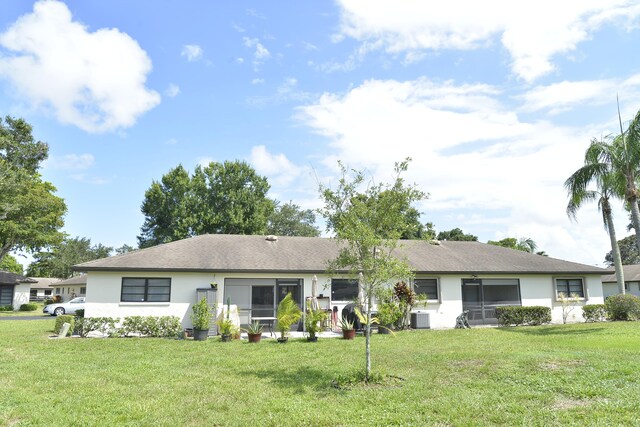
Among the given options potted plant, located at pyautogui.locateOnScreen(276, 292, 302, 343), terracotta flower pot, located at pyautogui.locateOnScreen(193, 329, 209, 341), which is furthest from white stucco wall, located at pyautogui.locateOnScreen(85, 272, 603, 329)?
terracotta flower pot, located at pyautogui.locateOnScreen(193, 329, 209, 341)

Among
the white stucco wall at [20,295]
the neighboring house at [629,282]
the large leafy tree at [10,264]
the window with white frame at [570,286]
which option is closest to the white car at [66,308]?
the white stucco wall at [20,295]

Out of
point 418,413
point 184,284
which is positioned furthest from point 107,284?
point 418,413

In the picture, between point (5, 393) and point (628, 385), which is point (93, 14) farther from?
point (628, 385)

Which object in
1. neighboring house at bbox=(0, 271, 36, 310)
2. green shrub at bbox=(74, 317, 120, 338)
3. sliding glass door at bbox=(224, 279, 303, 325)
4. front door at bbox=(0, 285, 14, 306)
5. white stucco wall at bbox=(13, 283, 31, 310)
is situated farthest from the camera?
white stucco wall at bbox=(13, 283, 31, 310)

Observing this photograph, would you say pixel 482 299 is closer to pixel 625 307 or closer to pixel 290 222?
pixel 625 307

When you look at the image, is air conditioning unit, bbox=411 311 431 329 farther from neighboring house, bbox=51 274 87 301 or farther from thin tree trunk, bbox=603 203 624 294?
neighboring house, bbox=51 274 87 301

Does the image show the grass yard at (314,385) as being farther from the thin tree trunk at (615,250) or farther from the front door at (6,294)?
the front door at (6,294)

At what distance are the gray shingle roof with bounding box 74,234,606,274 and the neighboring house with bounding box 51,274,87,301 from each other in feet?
92.0

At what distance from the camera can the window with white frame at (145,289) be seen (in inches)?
709

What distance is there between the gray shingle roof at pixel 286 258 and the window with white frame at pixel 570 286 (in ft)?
2.36

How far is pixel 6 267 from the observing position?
71.6 m

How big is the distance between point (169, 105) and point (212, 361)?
918 cm

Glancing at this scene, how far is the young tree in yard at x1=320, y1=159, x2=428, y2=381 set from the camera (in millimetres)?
8921

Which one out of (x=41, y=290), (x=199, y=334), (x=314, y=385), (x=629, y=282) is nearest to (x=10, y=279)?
(x=41, y=290)
